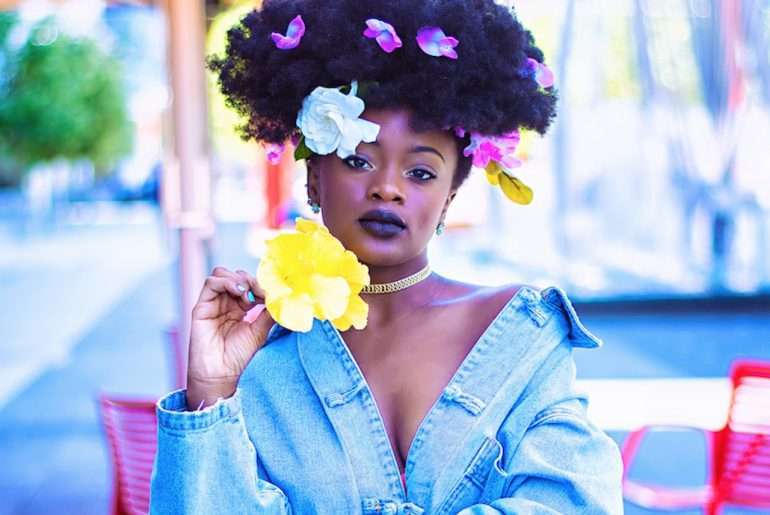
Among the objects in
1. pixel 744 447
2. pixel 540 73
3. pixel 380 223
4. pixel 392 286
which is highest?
pixel 540 73

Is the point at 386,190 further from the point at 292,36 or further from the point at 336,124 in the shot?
Answer: the point at 292,36

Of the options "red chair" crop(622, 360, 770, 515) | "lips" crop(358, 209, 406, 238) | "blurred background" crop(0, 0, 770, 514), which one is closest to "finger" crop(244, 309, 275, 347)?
"lips" crop(358, 209, 406, 238)

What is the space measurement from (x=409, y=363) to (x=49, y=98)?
18.3 m

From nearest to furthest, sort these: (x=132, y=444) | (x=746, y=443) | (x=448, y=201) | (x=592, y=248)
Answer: (x=448, y=201) → (x=132, y=444) → (x=746, y=443) → (x=592, y=248)

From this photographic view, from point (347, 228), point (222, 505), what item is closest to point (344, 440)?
point (222, 505)

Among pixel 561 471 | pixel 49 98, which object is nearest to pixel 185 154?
pixel 561 471

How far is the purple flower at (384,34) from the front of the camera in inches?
52.6

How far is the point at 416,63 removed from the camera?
1394 millimetres

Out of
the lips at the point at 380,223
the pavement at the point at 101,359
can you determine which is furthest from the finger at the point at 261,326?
the pavement at the point at 101,359

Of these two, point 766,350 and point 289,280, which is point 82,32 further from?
point 289,280

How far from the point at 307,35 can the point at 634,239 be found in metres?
7.94

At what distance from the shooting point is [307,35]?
141 cm

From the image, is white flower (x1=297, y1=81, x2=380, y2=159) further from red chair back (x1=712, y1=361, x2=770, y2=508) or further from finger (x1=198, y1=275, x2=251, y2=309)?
red chair back (x1=712, y1=361, x2=770, y2=508)

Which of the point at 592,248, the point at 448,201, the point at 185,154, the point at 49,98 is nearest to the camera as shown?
the point at 448,201
